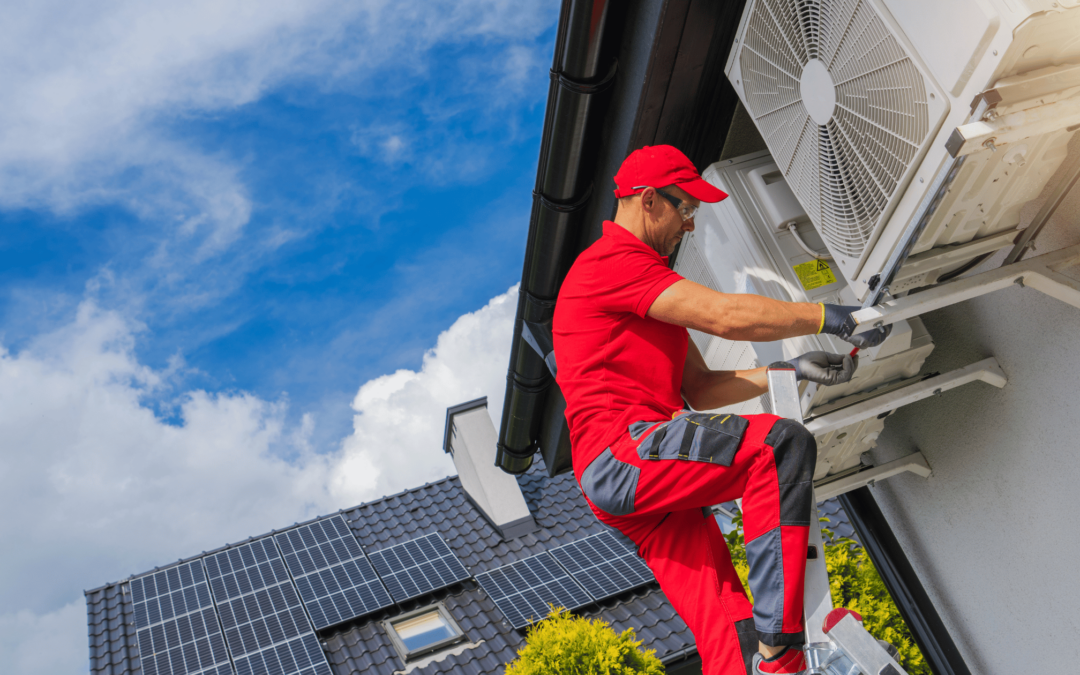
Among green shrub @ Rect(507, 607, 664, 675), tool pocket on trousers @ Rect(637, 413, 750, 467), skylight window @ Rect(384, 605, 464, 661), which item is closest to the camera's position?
tool pocket on trousers @ Rect(637, 413, 750, 467)

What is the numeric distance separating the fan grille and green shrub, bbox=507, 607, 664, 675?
4.56 metres

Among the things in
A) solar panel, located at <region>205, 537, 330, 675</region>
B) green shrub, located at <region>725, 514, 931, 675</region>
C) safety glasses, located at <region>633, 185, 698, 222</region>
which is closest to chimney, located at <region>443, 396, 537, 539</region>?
solar panel, located at <region>205, 537, 330, 675</region>

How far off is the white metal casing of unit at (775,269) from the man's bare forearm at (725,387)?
0.35m

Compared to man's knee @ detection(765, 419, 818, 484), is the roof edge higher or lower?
higher

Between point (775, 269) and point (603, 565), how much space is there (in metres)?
6.15

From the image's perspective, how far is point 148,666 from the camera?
24.7ft

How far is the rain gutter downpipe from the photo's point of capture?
3139 mm

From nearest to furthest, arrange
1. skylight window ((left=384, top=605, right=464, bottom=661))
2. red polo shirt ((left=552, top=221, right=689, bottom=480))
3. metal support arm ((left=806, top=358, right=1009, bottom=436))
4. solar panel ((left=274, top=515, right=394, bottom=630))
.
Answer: red polo shirt ((left=552, top=221, right=689, bottom=480)) → metal support arm ((left=806, top=358, right=1009, bottom=436)) → skylight window ((left=384, top=605, right=464, bottom=661)) → solar panel ((left=274, top=515, right=394, bottom=630))

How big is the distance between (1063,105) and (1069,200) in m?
0.58

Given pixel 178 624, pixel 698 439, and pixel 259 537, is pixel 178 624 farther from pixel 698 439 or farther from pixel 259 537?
pixel 698 439

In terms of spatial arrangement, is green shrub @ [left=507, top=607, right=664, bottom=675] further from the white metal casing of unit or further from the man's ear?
the man's ear

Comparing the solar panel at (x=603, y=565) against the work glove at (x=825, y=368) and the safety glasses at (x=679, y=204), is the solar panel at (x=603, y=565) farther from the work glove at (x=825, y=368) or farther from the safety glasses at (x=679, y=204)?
the safety glasses at (x=679, y=204)

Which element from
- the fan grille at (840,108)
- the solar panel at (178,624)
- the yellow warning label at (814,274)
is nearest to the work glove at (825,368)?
the fan grille at (840,108)

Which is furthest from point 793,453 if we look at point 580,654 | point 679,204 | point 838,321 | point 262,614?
point 262,614
